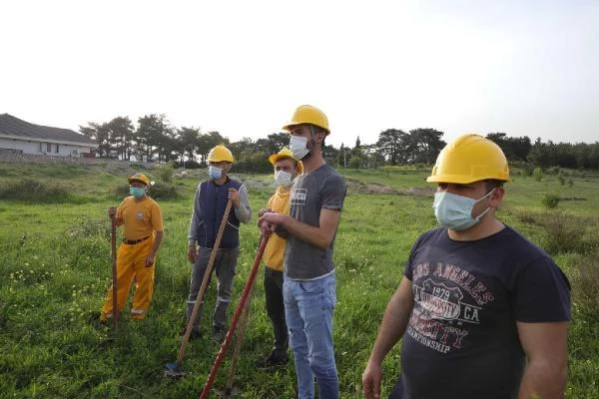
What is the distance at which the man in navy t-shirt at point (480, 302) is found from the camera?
5.30 feet

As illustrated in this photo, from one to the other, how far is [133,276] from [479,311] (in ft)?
15.3

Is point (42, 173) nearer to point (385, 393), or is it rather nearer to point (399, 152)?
point (385, 393)

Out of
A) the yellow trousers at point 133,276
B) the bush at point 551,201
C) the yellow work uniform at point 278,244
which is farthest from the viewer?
the bush at point 551,201

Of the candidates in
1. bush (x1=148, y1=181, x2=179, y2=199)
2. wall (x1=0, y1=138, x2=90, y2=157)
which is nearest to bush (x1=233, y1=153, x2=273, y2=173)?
wall (x1=0, y1=138, x2=90, y2=157)

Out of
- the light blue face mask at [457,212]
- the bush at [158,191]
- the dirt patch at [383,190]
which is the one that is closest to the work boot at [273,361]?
the light blue face mask at [457,212]

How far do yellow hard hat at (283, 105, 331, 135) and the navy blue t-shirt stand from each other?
141 centimetres

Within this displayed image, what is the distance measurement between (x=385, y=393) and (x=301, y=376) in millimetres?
1068

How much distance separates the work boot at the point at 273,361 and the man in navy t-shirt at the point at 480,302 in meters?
2.56

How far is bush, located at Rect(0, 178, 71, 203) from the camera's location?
16.7 metres

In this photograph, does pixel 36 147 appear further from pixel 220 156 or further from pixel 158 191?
pixel 220 156

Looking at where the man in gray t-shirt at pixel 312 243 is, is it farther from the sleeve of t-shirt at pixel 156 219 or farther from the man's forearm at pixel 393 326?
the sleeve of t-shirt at pixel 156 219

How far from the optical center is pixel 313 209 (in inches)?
117

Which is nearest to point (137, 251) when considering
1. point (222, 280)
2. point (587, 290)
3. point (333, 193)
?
point (222, 280)

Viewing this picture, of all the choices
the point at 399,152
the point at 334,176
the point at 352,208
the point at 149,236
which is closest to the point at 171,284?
the point at 149,236
